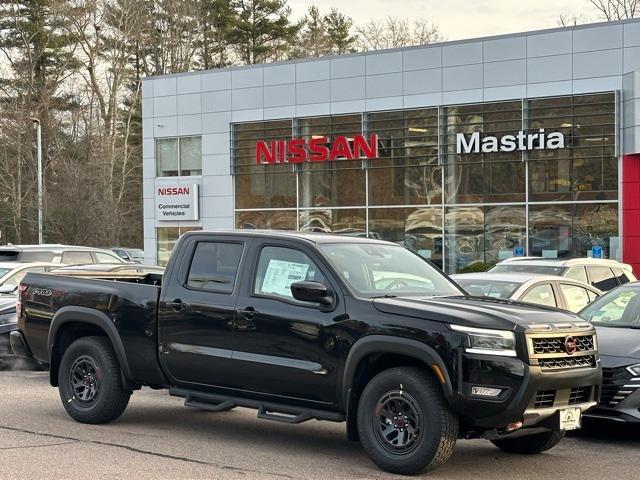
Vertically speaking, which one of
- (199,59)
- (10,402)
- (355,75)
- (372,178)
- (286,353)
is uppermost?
(199,59)

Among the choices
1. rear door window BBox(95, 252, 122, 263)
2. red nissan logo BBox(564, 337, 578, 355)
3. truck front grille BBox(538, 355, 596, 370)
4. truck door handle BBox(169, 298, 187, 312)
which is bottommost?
truck front grille BBox(538, 355, 596, 370)

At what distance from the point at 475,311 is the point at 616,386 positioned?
2.24 m

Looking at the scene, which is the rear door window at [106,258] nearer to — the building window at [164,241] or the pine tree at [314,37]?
the building window at [164,241]

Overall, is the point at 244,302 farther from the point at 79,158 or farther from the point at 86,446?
the point at 79,158

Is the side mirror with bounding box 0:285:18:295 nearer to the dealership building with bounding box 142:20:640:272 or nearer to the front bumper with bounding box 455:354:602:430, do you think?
the front bumper with bounding box 455:354:602:430

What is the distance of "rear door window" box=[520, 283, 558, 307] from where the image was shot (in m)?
12.2

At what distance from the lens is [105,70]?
59062mm

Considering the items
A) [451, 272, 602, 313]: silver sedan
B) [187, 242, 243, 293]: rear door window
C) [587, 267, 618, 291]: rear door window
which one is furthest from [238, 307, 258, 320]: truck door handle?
[587, 267, 618, 291]: rear door window

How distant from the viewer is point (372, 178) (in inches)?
1375

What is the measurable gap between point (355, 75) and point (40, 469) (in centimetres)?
→ 2809

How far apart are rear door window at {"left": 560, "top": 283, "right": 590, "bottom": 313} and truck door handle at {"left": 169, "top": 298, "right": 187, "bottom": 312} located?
5475 mm

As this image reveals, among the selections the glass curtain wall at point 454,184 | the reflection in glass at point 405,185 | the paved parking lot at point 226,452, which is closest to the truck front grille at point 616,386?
the paved parking lot at point 226,452

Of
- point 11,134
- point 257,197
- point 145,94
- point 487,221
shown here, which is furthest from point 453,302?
point 11,134

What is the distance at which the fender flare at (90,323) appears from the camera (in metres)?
9.49
